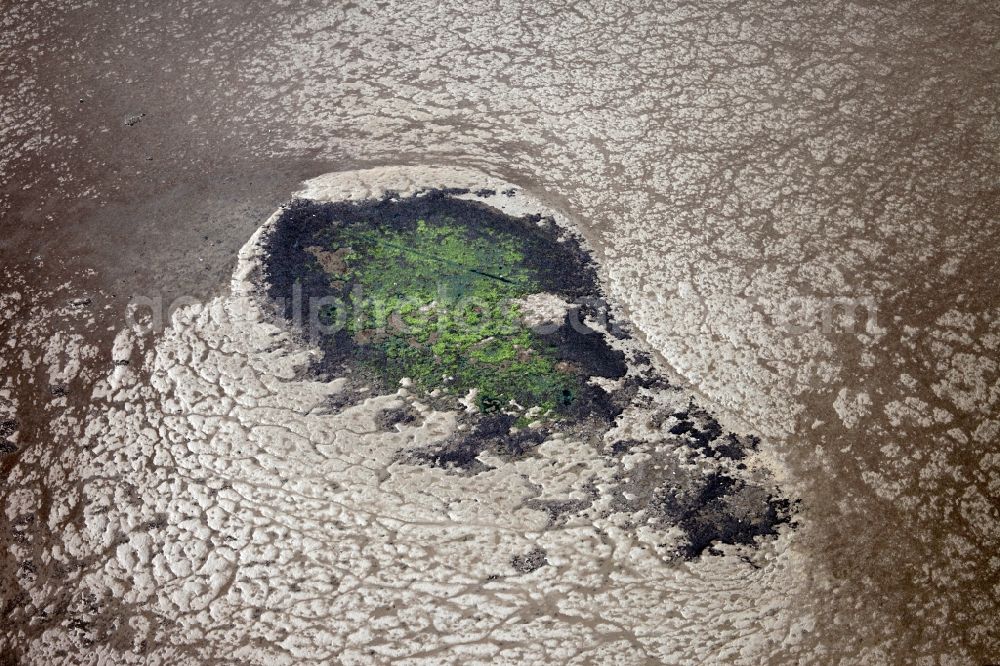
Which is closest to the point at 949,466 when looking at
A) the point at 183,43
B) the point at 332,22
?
the point at 332,22

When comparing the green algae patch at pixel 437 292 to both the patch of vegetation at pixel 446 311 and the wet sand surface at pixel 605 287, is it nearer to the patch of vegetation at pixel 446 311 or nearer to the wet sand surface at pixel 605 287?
the patch of vegetation at pixel 446 311

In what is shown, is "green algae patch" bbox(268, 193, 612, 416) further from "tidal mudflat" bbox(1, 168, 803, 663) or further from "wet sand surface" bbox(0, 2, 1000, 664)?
"wet sand surface" bbox(0, 2, 1000, 664)

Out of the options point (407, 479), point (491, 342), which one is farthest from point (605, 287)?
point (407, 479)

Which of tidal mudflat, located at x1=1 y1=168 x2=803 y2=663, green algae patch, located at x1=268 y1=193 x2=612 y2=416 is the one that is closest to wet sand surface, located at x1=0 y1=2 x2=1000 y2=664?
tidal mudflat, located at x1=1 y1=168 x2=803 y2=663

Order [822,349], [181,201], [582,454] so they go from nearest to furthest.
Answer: [582,454] → [822,349] → [181,201]

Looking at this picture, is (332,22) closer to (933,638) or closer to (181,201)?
(181,201)
